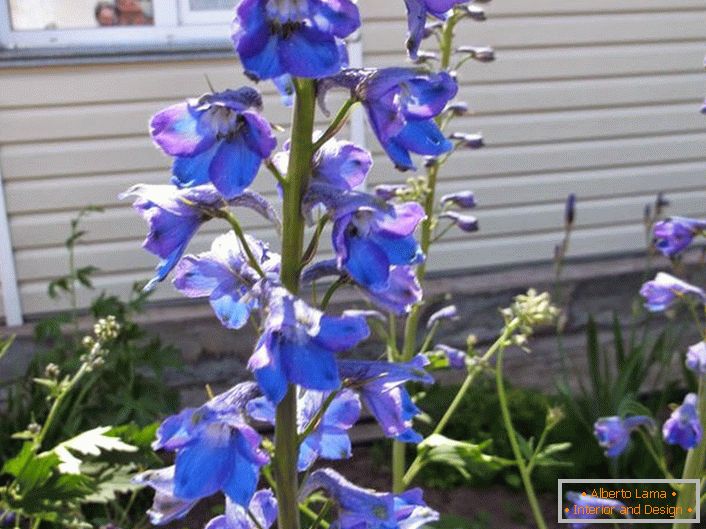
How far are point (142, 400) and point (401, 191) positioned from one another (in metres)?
1.35

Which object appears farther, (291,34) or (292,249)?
(292,249)

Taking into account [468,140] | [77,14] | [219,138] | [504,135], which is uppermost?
[77,14]

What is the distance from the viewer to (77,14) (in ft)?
12.9

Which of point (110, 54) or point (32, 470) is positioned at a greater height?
point (110, 54)

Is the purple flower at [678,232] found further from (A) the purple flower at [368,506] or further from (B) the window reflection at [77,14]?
(B) the window reflection at [77,14]

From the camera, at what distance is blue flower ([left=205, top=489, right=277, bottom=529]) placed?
120cm

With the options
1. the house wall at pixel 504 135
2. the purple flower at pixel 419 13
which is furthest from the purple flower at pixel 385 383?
the house wall at pixel 504 135

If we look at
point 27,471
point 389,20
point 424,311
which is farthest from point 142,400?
point 389,20

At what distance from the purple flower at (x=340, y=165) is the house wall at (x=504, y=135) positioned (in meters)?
3.09

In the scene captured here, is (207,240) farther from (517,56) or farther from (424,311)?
(517,56)

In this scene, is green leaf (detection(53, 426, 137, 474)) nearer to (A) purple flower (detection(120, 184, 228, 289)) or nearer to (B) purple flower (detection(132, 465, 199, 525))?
(B) purple flower (detection(132, 465, 199, 525))

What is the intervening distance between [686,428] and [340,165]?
1.49m

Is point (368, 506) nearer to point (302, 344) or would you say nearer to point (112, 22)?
point (302, 344)

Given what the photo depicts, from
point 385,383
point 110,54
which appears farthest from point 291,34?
point 110,54
